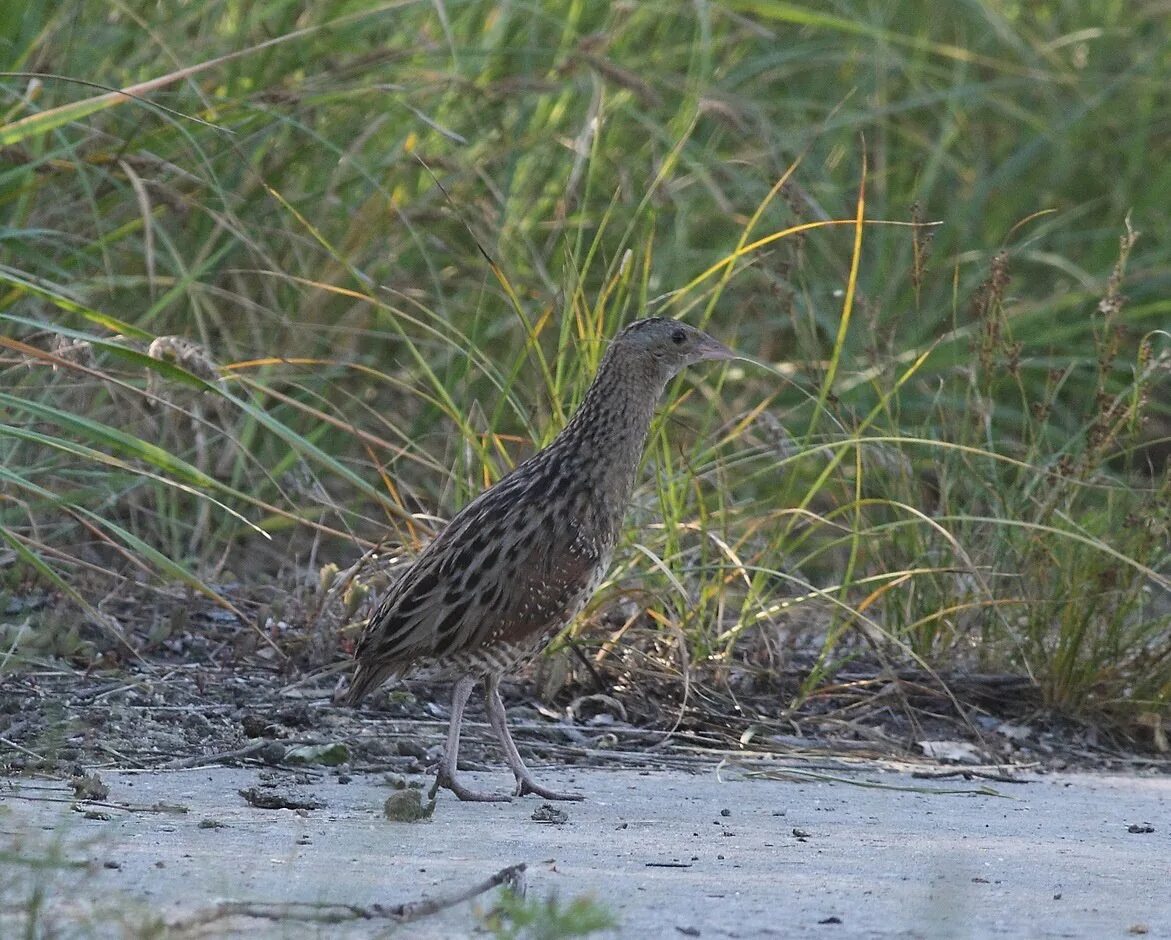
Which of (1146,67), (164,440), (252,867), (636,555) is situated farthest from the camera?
(1146,67)

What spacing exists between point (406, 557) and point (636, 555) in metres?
0.66

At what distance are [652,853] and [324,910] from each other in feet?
2.89

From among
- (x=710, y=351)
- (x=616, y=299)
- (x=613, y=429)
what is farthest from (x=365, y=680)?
(x=616, y=299)

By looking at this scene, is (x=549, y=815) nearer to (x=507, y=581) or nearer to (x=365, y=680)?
(x=507, y=581)

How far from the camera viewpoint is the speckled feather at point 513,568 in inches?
177

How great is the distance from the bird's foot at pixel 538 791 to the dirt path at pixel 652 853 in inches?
1.3

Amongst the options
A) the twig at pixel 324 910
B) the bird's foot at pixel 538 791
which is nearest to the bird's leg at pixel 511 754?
the bird's foot at pixel 538 791

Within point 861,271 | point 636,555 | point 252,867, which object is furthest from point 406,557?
point 861,271

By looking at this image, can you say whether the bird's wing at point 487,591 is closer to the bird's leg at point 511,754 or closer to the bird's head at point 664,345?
the bird's leg at point 511,754

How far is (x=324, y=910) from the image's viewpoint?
2865mm

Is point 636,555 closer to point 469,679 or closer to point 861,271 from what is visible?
point 469,679

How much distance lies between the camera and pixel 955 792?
A: 4.60m

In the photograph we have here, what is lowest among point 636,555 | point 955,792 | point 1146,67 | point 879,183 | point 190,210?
point 955,792

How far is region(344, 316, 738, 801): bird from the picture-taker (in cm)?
448
